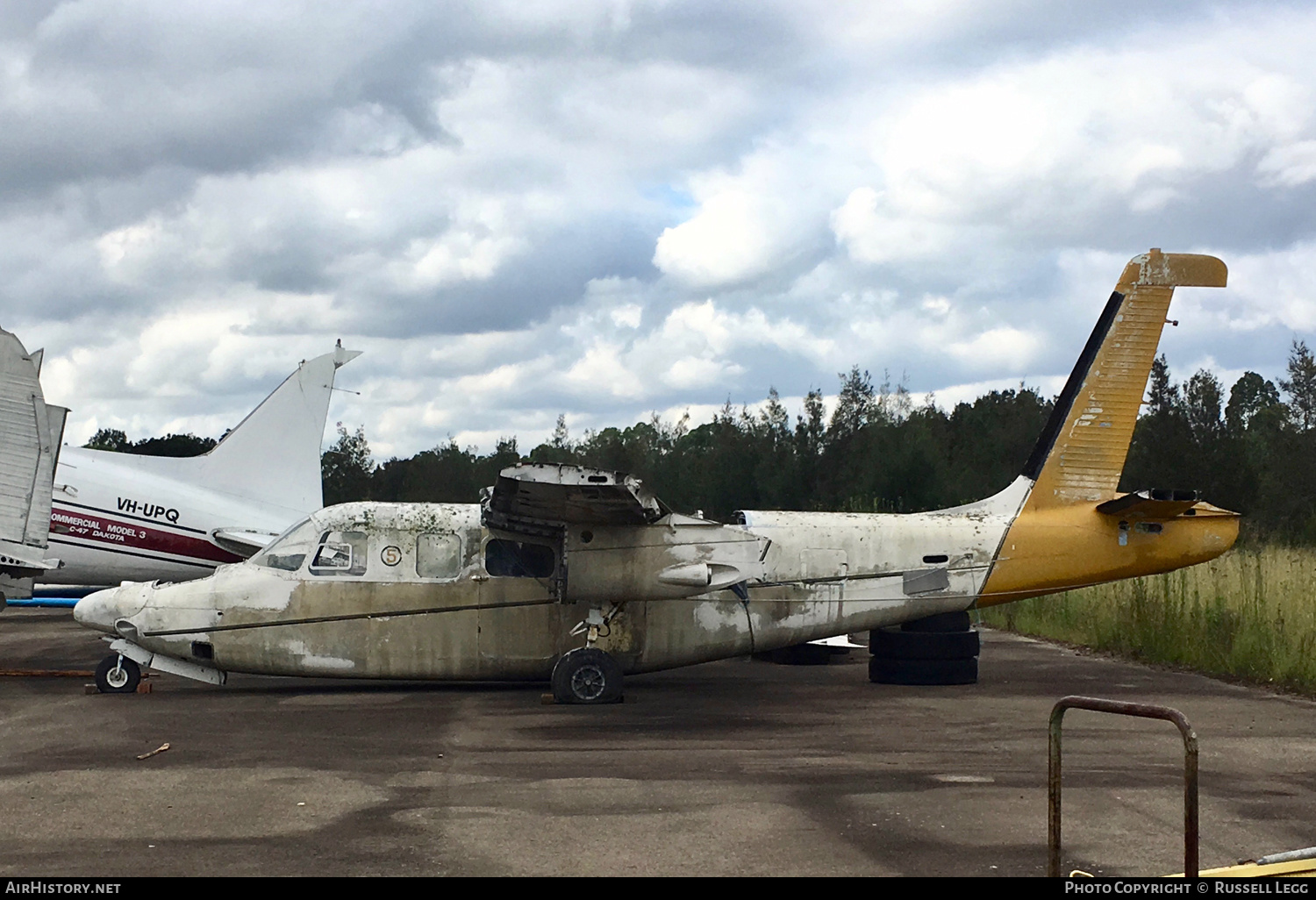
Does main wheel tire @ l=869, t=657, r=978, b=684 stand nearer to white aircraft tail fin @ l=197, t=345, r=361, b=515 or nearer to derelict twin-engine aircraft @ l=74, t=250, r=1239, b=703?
derelict twin-engine aircraft @ l=74, t=250, r=1239, b=703

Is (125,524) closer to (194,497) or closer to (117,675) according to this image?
(194,497)

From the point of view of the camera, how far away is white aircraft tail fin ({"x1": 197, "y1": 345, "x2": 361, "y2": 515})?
21875mm

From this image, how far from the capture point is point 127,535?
19891 mm

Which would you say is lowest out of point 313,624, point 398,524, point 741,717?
point 741,717

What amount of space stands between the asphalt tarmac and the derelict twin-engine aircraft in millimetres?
574

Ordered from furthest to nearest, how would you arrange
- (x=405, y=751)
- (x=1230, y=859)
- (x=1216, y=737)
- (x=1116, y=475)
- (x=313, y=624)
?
1. (x=1116, y=475)
2. (x=313, y=624)
3. (x=1216, y=737)
4. (x=405, y=751)
5. (x=1230, y=859)

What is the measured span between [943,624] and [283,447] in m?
12.6

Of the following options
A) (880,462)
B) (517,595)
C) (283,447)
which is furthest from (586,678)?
(880,462)

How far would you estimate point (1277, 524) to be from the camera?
44094 mm

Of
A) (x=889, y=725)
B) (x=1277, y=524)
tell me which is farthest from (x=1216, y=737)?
(x=1277, y=524)

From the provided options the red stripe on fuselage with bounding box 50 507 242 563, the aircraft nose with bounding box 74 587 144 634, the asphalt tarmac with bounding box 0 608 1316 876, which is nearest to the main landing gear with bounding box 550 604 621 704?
the asphalt tarmac with bounding box 0 608 1316 876

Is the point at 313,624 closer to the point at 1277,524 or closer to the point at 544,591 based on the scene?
the point at 544,591

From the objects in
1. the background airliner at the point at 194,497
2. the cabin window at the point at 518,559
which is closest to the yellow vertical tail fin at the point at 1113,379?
the cabin window at the point at 518,559

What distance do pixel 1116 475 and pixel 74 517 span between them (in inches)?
607
